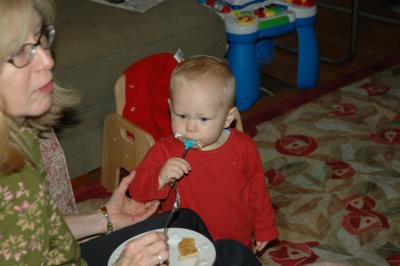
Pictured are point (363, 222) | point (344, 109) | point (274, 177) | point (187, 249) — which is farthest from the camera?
point (344, 109)

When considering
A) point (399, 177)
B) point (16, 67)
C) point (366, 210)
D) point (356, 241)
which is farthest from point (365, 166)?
point (16, 67)

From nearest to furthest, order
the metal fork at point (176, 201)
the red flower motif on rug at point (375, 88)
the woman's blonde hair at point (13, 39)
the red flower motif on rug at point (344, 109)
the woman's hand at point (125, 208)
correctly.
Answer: the woman's blonde hair at point (13, 39), the metal fork at point (176, 201), the woman's hand at point (125, 208), the red flower motif on rug at point (344, 109), the red flower motif on rug at point (375, 88)

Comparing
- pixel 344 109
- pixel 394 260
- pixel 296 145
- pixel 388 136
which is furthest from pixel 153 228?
pixel 344 109

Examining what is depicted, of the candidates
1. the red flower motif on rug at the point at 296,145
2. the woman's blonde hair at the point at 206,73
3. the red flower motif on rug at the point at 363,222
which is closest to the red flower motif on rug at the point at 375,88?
the red flower motif on rug at the point at 296,145

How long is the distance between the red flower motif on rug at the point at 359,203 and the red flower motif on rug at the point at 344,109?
61cm

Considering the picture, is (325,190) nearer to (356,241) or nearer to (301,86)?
(356,241)

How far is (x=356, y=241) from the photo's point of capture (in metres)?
1.87

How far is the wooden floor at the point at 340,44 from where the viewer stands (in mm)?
2926

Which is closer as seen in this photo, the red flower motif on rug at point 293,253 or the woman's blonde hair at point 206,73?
the woman's blonde hair at point 206,73

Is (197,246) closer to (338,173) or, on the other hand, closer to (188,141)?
(188,141)

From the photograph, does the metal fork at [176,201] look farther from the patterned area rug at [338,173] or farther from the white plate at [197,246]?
the patterned area rug at [338,173]

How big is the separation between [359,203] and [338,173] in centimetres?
19

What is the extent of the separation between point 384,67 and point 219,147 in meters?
1.80

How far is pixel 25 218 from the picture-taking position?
38.4 inches
